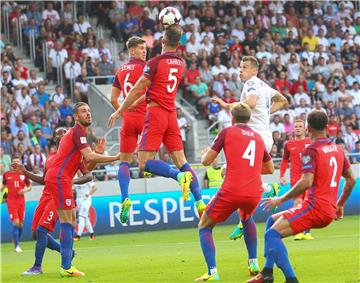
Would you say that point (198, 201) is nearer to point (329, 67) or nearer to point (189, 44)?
point (189, 44)

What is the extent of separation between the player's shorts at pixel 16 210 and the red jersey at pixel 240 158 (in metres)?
11.8

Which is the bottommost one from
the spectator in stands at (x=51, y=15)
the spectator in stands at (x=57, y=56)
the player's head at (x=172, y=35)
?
the player's head at (x=172, y=35)

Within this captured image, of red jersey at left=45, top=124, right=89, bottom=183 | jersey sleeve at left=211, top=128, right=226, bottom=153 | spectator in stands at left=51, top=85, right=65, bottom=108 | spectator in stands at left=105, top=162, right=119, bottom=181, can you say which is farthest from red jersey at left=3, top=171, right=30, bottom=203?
jersey sleeve at left=211, top=128, right=226, bottom=153

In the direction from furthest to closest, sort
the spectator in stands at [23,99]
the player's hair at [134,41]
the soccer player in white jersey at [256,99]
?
1. the spectator in stands at [23,99]
2. the player's hair at [134,41]
3. the soccer player in white jersey at [256,99]

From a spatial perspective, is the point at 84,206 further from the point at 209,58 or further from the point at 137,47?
the point at 209,58

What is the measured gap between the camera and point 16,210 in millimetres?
23656

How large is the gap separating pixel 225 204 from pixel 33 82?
62.8 feet

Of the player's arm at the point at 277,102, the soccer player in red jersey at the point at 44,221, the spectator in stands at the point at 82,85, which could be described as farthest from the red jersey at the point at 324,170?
the spectator in stands at the point at 82,85

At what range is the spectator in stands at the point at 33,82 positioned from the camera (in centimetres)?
3039

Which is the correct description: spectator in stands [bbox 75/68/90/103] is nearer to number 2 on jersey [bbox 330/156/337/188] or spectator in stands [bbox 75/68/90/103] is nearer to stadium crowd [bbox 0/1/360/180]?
stadium crowd [bbox 0/1/360/180]

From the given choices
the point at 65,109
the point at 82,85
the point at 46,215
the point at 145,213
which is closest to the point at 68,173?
the point at 46,215

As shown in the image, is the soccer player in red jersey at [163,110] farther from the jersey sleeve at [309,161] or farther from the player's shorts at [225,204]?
the jersey sleeve at [309,161]

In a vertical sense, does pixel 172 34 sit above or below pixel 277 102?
above

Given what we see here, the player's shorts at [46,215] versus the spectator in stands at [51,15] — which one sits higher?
the spectator in stands at [51,15]
